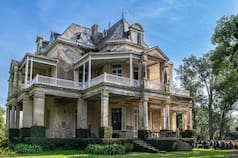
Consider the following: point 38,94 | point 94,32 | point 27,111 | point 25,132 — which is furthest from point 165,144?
point 94,32

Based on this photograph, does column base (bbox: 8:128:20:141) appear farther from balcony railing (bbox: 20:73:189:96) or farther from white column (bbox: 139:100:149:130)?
white column (bbox: 139:100:149:130)

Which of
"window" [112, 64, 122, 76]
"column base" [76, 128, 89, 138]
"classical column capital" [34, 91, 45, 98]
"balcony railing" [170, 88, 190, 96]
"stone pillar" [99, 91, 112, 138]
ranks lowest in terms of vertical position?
"column base" [76, 128, 89, 138]

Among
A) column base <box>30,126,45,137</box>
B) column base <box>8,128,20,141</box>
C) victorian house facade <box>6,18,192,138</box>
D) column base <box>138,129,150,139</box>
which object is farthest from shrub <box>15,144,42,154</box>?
column base <box>138,129,150,139</box>

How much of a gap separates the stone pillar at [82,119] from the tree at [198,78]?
1021 inches

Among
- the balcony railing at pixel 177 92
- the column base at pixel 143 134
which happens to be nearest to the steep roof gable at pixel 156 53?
the balcony railing at pixel 177 92

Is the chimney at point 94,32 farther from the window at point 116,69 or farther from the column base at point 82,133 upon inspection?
the column base at point 82,133

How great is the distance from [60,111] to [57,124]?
1.35 metres

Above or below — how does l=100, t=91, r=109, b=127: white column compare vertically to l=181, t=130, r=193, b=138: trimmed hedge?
above

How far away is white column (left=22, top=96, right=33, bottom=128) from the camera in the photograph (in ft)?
84.1

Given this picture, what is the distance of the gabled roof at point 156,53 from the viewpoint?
26656mm

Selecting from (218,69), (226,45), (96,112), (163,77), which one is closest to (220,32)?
(226,45)

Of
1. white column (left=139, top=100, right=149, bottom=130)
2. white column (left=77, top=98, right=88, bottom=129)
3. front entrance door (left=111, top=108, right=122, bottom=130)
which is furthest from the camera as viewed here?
front entrance door (left=111, top=108, right=122, bottom=130)

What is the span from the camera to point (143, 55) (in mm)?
25984

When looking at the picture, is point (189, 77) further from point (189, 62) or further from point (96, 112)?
point (96, 112)
